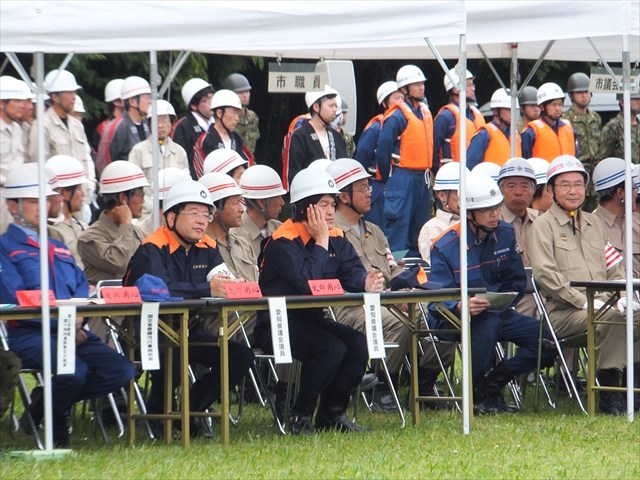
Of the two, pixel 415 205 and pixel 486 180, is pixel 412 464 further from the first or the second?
pixel 415 205

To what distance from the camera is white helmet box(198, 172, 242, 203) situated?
877 cm

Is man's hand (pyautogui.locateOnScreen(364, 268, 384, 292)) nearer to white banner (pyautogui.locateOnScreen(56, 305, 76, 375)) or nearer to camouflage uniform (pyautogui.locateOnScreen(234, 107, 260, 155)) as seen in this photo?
white banner (pyautogui.locateOnScreen(56, 305, 76, 375))

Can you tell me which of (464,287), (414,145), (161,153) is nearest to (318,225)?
(464,287)

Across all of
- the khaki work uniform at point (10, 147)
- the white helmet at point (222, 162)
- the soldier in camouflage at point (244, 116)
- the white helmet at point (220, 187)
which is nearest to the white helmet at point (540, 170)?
the white helmet at point (222, 162)

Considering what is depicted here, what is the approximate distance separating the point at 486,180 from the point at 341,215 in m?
1.12

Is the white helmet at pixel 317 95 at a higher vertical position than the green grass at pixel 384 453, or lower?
higher

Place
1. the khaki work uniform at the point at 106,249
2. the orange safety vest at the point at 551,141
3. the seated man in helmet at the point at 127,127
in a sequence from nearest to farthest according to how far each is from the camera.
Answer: the khaki work uniform at the point at 106,249
the seated man in helmet at the point at 127,127
the orange safety vest at the point at 551,141

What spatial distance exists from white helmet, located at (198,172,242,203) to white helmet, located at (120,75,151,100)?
3.76 meters

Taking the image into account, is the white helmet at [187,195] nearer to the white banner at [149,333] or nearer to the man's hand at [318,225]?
the man's hand at [318,225]

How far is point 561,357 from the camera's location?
862 cm

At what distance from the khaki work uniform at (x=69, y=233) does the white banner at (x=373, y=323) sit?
2190 millimetres

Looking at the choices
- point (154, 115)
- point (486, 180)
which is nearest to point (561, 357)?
point (486, 180)

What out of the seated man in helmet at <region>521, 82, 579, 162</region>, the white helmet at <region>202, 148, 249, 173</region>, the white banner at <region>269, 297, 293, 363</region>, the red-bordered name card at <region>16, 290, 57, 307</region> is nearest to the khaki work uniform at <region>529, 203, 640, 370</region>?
the white banner at <region>269, 297, 293, 363</region>

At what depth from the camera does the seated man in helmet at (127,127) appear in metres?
12.0
